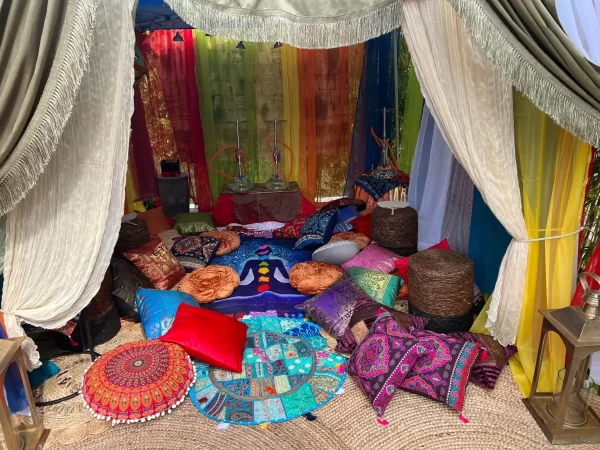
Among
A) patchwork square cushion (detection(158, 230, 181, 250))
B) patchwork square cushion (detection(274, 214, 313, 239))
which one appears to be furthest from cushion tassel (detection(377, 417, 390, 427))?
patchwork square cushion (detection(158, 230, 181, 250))

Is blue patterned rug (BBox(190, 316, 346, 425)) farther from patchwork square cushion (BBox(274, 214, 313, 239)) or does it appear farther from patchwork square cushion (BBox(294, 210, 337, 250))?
patchwork square cushion (BBox(274, 214, 313, 239))

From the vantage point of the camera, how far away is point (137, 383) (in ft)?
5.77

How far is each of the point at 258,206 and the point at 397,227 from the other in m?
1.53

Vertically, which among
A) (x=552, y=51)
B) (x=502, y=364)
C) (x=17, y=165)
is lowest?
(x=502, y=364)

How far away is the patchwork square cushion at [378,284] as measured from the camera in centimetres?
242

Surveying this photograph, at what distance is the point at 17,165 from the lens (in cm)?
134

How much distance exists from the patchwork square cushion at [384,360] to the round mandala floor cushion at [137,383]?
755 mm

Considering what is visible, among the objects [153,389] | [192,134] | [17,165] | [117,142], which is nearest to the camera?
[17,165]

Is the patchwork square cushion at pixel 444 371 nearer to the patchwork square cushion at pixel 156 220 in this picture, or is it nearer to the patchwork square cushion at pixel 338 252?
the patchwork square cushion at pixel 338 252

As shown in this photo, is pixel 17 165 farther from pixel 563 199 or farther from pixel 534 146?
pixel 563 199

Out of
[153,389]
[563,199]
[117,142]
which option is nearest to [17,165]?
[117,142]

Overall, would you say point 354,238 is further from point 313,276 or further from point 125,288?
point 125,288

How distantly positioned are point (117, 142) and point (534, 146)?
5.38ft

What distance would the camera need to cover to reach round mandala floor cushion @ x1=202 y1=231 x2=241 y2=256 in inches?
126
